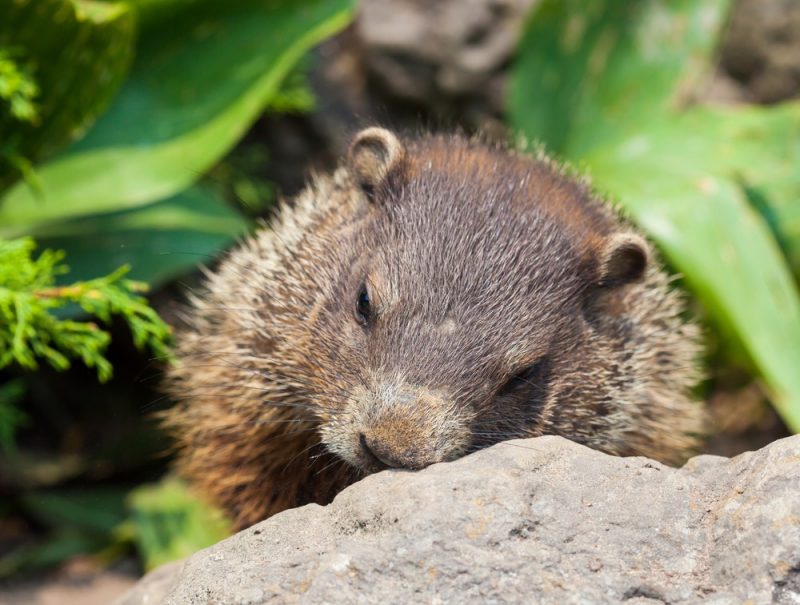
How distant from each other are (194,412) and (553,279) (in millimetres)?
1267

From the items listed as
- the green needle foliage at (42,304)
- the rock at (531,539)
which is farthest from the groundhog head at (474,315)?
the green needle foliage at (42,304)

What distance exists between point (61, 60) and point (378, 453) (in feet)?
7.13

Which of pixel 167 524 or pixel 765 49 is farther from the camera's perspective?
pixel 765 49

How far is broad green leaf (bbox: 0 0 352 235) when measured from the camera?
3965 mm

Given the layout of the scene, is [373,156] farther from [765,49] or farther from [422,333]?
[765,49]

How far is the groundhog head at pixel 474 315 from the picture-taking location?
2.28 meters

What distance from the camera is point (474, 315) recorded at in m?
2.39

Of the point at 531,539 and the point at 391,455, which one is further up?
the point at 391,455

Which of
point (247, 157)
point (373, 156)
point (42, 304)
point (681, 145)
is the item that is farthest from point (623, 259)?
point (247, 157)

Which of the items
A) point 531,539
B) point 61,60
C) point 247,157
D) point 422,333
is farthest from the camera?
point 247,157

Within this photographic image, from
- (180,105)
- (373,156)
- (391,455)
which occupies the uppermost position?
(180,105)

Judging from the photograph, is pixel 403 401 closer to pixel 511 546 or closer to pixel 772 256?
pixel 511 546

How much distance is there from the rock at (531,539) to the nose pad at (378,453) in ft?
0.14

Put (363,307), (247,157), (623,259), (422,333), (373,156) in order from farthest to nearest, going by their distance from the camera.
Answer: (247,157), (373,156), (623,259), (363,307), (422,333)
